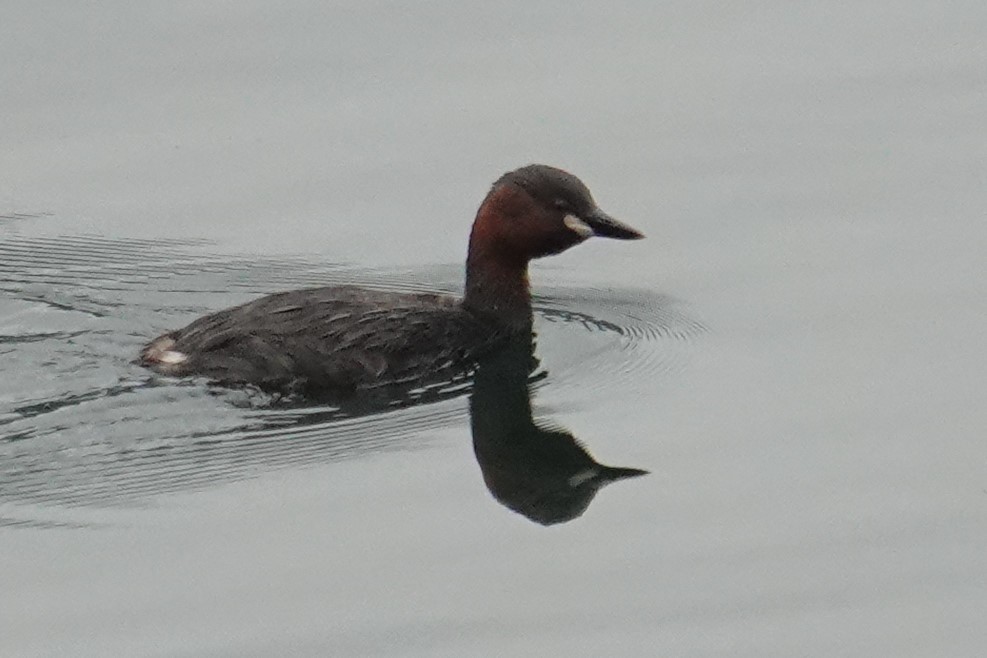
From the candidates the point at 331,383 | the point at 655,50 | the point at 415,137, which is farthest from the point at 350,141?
the point at 331,383

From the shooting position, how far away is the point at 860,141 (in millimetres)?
13336

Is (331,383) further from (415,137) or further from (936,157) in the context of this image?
(936,157)

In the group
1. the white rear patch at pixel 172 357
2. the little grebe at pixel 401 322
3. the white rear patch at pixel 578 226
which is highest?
the white rear patch at pixel 578 226

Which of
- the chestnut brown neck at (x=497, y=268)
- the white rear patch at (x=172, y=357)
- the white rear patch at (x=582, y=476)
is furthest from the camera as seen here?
the chestnut brown neck at (x=497, y=268)

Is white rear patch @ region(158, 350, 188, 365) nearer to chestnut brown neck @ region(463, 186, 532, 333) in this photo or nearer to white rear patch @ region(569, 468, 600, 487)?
chestnut brown neck @ region(463, 186, 532, 333)

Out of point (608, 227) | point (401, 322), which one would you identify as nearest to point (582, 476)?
point (401, 322)

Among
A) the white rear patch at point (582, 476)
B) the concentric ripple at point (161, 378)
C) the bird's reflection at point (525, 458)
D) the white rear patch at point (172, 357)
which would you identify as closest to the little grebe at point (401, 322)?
the white rear patch at point (172, 357)

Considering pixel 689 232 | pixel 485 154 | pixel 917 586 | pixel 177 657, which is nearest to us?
pixel 177 657

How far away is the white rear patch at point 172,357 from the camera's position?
1057 centimetres

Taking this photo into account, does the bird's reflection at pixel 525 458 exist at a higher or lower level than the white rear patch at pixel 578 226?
lower

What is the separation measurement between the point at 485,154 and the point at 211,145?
163 cm

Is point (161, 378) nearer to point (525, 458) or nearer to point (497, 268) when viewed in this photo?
point (525, 458)

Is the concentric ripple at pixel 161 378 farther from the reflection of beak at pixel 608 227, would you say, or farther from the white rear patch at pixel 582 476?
the white rear patch at pixel 582 476

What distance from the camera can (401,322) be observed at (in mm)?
11039
